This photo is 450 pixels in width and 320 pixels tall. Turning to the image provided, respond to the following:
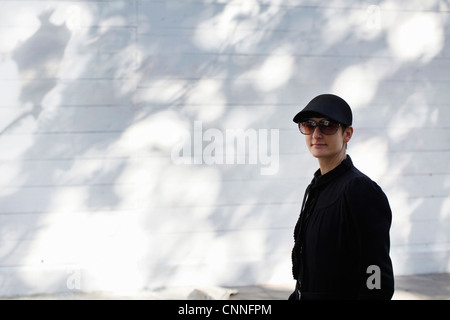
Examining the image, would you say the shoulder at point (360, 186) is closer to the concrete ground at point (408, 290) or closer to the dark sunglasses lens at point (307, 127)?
the dark sunglasses lens at point (307, 127)

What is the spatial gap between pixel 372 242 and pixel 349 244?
0.09 meters

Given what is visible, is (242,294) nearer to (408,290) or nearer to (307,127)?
(408,290)

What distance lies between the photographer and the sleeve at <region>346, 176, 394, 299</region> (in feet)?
6.41

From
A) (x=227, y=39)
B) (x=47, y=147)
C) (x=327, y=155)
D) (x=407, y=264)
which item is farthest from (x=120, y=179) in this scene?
(x=327, y=155)

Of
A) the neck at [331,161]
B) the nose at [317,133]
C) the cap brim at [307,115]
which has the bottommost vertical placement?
the neck at [331,161]

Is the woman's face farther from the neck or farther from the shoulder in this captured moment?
the shoulder

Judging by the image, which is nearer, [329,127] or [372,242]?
[372,242]

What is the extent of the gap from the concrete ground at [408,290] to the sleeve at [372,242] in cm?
352

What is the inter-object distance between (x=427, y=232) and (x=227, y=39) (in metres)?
2.99

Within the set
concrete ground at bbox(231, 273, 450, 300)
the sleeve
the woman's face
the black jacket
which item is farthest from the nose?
concrete ground at bbox(231, 273, 450, 300)

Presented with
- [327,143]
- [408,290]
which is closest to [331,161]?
[327,143]

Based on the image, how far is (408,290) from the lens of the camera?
18.5ft

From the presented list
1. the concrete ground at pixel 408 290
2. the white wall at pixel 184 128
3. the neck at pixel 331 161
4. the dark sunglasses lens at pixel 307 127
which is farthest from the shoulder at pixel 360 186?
the white wall at pixel 184 128

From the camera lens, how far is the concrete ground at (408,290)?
5422 mm
